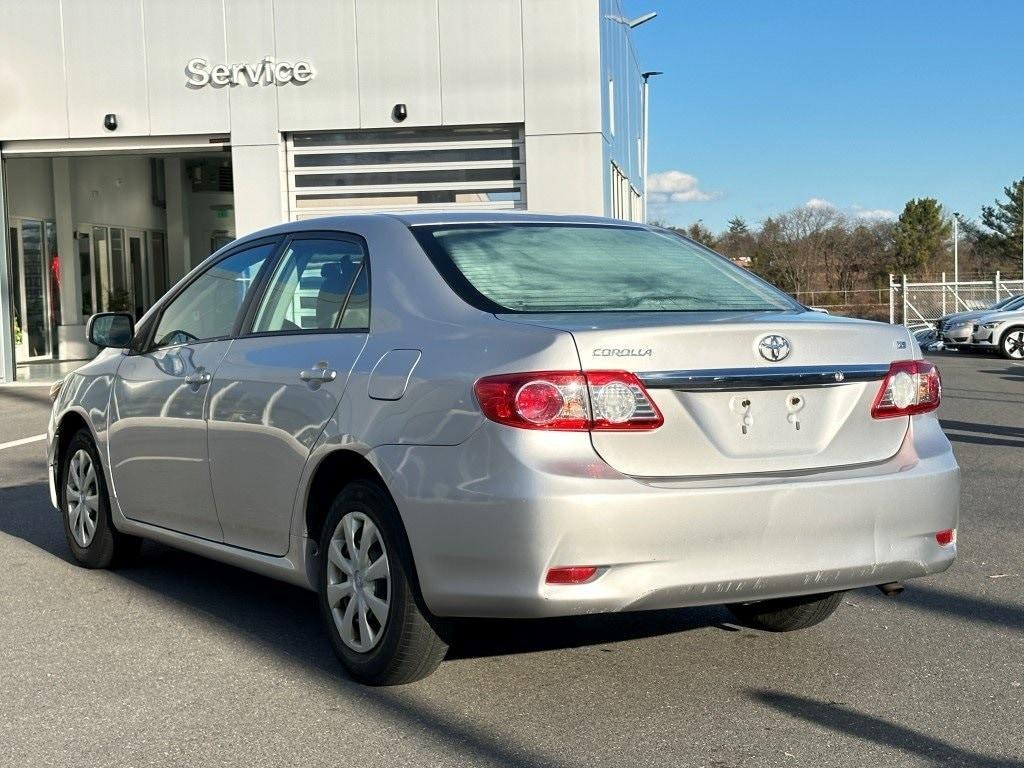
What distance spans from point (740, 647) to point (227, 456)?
2.06 metres

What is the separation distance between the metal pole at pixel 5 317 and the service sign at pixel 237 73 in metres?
3.50

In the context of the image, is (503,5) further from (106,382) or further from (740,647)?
(740,647)

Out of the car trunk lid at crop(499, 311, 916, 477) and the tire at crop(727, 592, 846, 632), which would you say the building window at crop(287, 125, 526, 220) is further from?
the car trunk lid at crop(499, 311, 916, 477)

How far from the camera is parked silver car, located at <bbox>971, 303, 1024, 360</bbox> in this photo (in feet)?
93.7

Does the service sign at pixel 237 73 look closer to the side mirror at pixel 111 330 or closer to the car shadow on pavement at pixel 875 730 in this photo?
the side mirror at pixel 111 330

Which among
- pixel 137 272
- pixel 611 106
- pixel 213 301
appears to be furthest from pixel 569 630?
pixel 137 272

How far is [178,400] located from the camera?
5984 mm

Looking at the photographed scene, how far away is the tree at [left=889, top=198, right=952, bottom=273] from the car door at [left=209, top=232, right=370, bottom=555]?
8822 centimetres

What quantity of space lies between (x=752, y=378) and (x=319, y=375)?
5.04ft

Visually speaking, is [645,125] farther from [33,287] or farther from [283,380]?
[283,380]

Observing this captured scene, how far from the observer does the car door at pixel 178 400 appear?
583 cm

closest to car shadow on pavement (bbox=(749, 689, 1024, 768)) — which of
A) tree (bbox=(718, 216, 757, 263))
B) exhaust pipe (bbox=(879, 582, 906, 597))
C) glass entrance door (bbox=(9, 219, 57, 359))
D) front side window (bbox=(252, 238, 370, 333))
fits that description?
exhaust pipe (bbox=(879, 582, 906, 597))

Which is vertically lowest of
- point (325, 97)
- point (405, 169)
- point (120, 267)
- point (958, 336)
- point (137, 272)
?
point (958, 336)

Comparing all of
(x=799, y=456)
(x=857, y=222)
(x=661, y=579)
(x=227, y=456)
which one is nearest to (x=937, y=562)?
(x=799, y=456)
